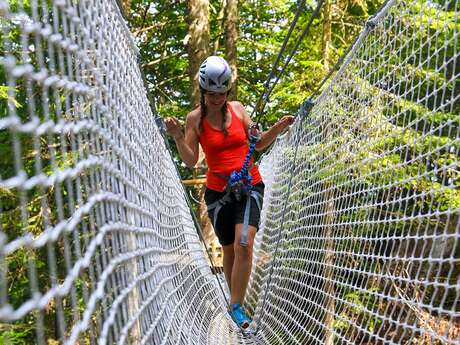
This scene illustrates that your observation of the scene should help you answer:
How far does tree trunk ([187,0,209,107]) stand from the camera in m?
4.90

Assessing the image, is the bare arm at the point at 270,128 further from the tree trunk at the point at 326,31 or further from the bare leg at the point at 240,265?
the tree trunk at the point at 326,31

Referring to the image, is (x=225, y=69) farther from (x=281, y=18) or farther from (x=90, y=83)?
(x=281, y=18)

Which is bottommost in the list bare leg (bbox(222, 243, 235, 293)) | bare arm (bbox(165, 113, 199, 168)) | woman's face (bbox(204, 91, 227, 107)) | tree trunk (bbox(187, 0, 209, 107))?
bare leg (bbox(222, 243, 235, 293))

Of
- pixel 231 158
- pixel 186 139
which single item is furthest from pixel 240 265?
pixel 186 139

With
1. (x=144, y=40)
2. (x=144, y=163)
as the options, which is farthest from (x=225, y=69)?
(x=144, y=40)

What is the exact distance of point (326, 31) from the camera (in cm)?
505

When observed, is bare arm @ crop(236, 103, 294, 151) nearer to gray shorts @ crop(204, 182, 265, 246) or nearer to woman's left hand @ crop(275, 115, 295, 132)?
woman's left hand @ crop(275, 115, 295, 132)

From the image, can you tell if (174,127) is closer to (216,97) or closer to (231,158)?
(216,97)

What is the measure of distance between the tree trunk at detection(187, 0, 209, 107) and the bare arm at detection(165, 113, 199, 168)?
266cm

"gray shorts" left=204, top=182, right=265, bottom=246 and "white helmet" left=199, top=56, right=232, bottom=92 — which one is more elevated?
"white helmet" left=199, top=56, right=232, bottom=92

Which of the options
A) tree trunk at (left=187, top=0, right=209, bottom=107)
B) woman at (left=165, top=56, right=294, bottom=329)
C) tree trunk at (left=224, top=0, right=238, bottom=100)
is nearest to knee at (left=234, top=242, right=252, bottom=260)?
woman at (left=165, top=56, right=294, bottom=329)

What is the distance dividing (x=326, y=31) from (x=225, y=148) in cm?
312

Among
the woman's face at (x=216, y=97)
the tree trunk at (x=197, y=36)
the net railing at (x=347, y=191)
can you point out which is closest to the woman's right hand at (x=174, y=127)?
the woman's face at (x=216, y=97)

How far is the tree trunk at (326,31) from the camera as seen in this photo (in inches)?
196
